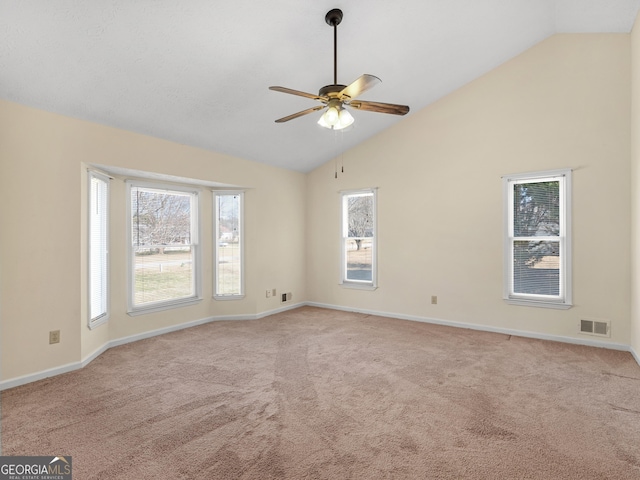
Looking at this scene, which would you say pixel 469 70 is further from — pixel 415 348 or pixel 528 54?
pixel 415 348

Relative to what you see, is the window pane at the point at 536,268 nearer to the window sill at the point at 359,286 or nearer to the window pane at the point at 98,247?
the window sill at the point at 359,286

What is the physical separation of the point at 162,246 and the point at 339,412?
340 cm

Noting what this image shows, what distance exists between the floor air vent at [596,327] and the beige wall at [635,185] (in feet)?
0.70

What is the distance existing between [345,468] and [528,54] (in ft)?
16.6

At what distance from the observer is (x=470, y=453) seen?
2061mm

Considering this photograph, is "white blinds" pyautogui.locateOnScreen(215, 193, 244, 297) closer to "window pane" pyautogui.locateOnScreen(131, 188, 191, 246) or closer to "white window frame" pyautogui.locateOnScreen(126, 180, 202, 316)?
"white window frame" pyautogui.locateOnScreen(126, 180, 202, 316)

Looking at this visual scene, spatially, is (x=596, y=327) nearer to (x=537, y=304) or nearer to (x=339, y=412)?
(x=537, y=304)

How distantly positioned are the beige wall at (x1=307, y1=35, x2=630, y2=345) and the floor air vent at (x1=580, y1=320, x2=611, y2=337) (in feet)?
0.19

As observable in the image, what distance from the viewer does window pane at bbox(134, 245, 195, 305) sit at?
176 inches

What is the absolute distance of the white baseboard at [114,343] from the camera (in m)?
3.03

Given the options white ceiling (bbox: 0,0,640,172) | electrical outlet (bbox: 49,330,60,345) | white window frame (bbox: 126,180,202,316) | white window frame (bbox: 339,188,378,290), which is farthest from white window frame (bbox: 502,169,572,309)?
electrical outlet (bbox: 49,330,60,345)

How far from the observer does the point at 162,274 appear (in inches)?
186

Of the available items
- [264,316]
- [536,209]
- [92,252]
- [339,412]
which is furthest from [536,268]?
[92,252]

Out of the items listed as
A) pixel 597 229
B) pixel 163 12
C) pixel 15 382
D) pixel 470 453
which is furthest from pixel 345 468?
pixel 597 229
